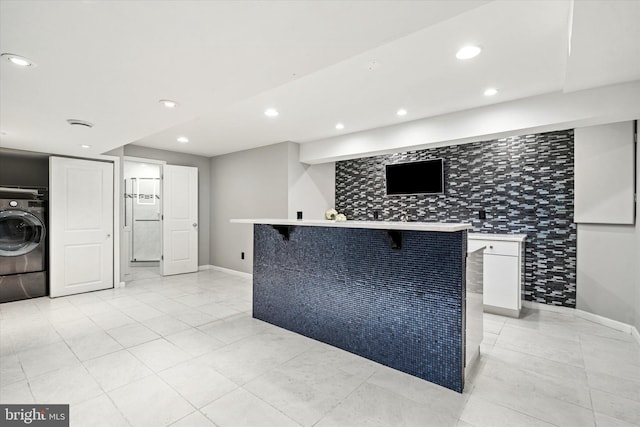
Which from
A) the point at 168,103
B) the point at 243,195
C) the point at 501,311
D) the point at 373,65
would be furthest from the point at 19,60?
the point at 501,311

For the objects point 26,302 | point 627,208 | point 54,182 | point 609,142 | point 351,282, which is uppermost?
point 609,142

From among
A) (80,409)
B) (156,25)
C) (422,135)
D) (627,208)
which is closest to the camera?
(156,25)

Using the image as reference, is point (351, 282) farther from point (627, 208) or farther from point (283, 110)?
point (627, 208)

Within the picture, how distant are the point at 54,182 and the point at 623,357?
21.7 feet

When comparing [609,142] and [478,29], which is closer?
[478,29]

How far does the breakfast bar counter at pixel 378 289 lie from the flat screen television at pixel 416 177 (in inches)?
91.3

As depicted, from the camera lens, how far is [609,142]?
3.22 metres

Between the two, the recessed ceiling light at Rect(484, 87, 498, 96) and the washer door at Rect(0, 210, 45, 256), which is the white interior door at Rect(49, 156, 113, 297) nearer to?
the washer door at Rect(0, 210, 45, 256)

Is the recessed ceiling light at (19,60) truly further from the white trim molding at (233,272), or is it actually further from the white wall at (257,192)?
the white trim molding at (233,272)

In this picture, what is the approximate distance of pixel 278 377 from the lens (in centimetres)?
220

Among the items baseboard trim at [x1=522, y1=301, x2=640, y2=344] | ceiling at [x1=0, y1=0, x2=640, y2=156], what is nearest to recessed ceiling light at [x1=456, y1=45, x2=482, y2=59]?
ceiling at [x1=0, y1=0, x2=640, y2=156]

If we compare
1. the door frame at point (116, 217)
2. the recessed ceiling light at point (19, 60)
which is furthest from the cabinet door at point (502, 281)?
the door frame at point (116, 217)

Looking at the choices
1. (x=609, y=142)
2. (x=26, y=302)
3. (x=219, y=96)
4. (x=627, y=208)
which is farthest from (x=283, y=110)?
(x=26, y=302)

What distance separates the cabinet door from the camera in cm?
349
